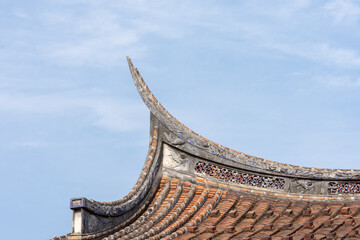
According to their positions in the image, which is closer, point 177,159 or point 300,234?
point 300,234

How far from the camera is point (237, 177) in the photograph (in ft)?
40.1

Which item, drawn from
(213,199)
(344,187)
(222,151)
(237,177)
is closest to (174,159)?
(222,151)

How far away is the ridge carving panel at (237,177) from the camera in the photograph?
1202cm

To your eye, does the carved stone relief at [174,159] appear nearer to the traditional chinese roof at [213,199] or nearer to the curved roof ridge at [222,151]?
the traditional chinese roof at [213,199]

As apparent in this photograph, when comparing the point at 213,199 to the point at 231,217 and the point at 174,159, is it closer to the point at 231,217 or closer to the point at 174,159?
the point at 231,217

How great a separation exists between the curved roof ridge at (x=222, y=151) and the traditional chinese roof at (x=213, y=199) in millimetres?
16

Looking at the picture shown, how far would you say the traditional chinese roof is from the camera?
9.92 metres

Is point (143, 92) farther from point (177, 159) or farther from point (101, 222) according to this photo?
point (101, 222)

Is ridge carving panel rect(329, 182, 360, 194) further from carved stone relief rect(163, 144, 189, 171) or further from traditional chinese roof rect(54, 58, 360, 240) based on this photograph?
carved stone relief rect(163, 144, 189, 171)

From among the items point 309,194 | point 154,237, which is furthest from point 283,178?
point 154,237

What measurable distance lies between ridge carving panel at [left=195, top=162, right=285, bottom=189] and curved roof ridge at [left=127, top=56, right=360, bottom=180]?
16 centimetres

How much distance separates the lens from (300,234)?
985 cm

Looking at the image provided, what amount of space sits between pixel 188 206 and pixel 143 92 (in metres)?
2.07

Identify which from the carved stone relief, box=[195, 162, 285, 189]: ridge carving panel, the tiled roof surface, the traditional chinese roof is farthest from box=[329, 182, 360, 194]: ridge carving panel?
the carved stone relief
